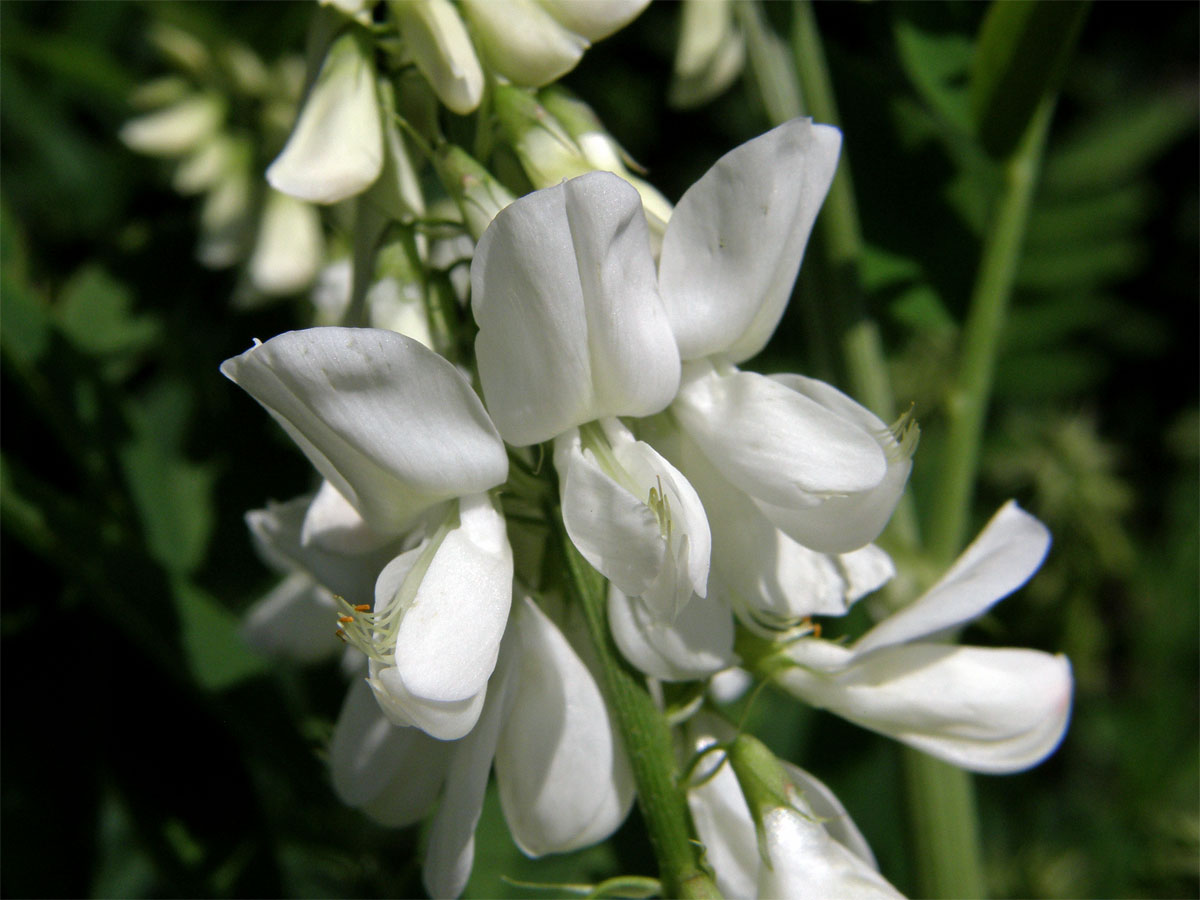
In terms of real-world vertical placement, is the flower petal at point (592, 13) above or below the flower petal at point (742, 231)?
above

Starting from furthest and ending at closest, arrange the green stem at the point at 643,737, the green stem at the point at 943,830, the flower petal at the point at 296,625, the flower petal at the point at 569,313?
the green stem at the point at 943,830, the flower petal at the point at 296,625, the green stem at the point at 643,737, the flower petal at the point at 569,313

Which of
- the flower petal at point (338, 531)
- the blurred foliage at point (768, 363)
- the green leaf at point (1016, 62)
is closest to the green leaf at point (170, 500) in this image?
the blurred foliage at point (768, 363)

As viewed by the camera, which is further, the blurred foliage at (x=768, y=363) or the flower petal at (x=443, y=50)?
the blurred foliage at (x=768, y=363)


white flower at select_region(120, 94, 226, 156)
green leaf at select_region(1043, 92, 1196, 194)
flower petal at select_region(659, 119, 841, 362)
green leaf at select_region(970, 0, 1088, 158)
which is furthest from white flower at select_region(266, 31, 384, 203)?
green leaf at select_region(1043, 92, 1196, 194)

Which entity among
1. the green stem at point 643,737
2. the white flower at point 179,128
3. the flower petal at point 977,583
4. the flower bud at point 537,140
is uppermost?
the flower bud at point 537,140

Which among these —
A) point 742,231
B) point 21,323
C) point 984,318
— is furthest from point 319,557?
point 984,318

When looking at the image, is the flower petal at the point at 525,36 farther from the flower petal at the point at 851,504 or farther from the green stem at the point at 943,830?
the green stem at the point at 943,830

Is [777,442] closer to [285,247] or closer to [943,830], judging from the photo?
[943,830]

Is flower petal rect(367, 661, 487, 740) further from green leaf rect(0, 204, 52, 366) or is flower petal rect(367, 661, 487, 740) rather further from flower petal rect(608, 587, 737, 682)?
green leaf rect(0, 204, 52, 366)
